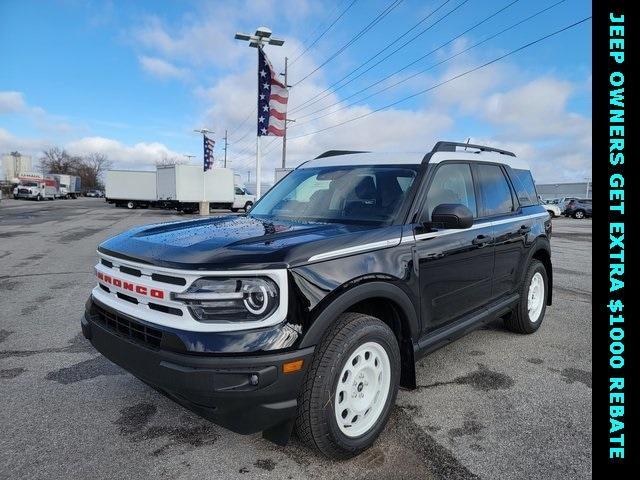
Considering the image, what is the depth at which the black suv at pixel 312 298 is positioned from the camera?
2145 millimetres

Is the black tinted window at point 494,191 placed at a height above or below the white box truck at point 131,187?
Result: below

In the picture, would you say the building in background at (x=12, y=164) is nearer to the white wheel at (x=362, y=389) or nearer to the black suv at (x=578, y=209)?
the black suv at (x=578, y=209)

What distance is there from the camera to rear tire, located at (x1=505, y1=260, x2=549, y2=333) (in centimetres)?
460

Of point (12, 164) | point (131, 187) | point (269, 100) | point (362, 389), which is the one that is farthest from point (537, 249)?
point (12, 164)

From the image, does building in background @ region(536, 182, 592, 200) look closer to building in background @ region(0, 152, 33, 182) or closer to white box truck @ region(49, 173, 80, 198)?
white box truck @ region(49, 173, 80, 198)

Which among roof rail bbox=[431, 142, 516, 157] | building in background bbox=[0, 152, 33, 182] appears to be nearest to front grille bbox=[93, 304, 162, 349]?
roof rail bbox=[431, 142, 516, 157]

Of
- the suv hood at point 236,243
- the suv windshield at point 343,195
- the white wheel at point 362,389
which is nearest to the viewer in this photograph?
the suv hood at point 236,243

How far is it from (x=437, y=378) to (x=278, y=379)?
6.56 feet

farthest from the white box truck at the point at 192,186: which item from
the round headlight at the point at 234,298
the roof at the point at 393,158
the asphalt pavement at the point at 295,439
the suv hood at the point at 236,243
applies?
the round headlight at the point at 234,298

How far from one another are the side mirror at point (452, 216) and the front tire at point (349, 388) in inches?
33.7

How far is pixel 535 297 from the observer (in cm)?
493

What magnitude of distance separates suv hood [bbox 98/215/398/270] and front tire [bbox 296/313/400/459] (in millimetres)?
483

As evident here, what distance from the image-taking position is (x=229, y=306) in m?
2.18
